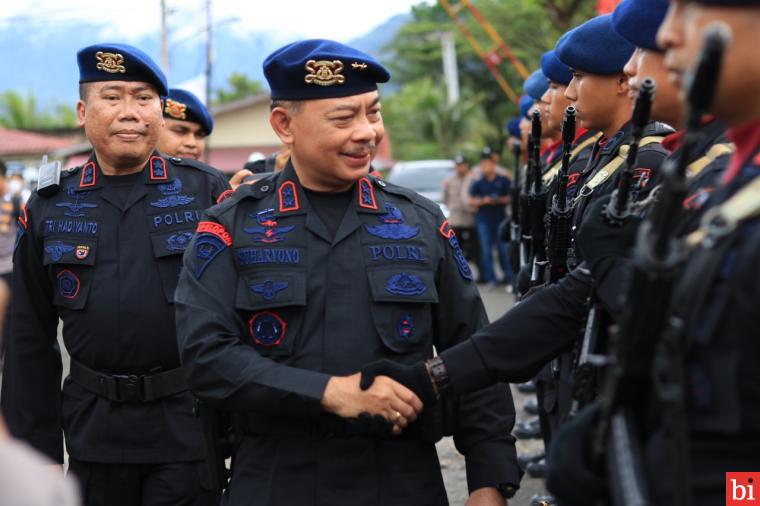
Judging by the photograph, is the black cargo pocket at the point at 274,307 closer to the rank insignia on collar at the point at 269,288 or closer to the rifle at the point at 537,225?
the rank insignia on collar at the point at 269,288

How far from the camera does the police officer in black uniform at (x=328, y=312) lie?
9.86ft

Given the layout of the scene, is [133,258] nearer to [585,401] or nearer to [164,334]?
[164,334]

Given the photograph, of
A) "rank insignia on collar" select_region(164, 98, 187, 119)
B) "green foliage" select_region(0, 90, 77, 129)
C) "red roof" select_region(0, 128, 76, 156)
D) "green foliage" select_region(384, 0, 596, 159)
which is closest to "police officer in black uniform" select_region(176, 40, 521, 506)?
"rank insignia on collar" select_region(164, 98, 187, 119)

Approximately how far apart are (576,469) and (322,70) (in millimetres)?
1580

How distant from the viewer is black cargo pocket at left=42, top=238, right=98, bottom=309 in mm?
4133

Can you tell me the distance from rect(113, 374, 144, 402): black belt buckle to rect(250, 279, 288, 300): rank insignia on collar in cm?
120

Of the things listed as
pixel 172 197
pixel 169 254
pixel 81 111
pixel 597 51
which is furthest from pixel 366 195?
pixel 81 111

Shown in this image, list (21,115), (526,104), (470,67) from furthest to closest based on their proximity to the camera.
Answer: (21,115) → (470,67) → (526,104)

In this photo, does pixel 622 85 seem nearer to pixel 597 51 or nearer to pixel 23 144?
pixel 597 51

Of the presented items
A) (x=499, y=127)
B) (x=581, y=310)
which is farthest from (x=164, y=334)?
(x=499, y=127)

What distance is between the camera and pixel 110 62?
14.4 feet

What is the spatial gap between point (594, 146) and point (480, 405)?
193 cm

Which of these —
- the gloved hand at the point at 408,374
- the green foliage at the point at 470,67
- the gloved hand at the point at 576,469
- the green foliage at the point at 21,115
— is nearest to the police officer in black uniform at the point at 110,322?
the gloved hand at the point at 408,374

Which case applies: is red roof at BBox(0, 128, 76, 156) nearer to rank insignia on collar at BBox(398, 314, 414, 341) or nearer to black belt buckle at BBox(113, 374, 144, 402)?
black belt buckle at BBox(113, 374, 144, 402)
